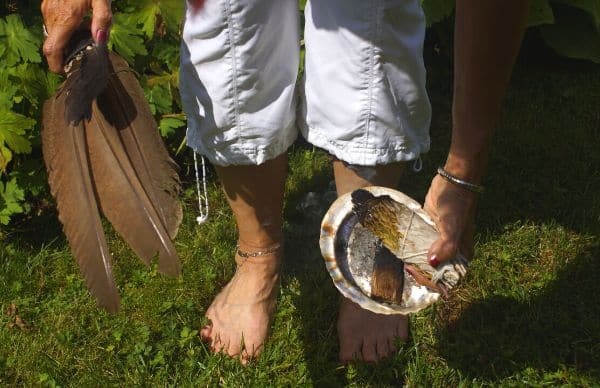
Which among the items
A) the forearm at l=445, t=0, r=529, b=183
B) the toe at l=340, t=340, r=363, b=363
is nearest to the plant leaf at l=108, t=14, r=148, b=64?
the toe at l=340, t=340, r=363, b=363

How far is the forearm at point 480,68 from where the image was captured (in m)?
1.41

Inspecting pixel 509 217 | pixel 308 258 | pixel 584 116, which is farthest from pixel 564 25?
pixel 308 258

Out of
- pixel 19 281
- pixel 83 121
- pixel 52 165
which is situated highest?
pixel 83 121

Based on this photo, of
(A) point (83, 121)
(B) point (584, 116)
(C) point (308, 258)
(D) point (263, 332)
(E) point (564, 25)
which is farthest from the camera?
(E) point (564, 25)

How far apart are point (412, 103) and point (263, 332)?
95cm

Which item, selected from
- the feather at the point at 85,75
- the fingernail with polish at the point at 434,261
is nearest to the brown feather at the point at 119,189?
the feather at the point at 85,75

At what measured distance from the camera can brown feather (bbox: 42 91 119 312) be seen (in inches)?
74.0

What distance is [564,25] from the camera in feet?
12.7

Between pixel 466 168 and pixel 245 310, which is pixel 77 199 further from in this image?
pixel 466 168

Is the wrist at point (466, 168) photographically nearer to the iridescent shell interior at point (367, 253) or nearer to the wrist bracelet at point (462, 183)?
the wrist bracelet at point (462, 183)

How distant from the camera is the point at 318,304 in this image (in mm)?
2607

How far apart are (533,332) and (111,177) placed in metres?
1.46

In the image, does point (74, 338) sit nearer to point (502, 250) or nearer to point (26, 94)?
point (26, 94)

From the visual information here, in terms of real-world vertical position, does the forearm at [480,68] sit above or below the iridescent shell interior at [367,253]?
above
